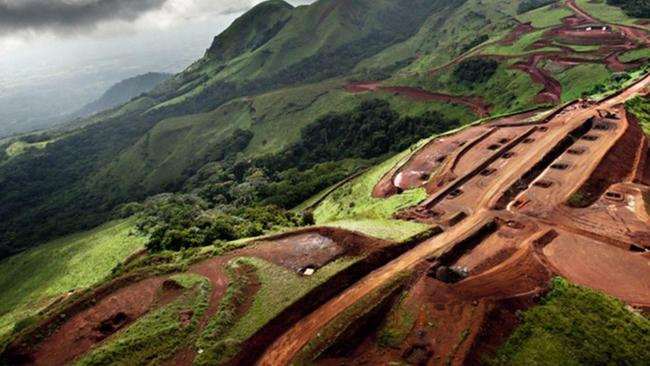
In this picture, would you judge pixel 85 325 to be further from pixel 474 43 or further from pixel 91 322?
pixel 474 43

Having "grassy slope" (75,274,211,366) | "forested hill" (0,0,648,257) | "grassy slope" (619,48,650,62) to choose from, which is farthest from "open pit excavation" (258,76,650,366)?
"grassy slope" (619,48,650,62)

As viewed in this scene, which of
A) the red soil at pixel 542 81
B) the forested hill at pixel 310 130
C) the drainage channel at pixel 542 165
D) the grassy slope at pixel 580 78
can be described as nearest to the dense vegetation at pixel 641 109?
the drainage channel at pixel 542 165

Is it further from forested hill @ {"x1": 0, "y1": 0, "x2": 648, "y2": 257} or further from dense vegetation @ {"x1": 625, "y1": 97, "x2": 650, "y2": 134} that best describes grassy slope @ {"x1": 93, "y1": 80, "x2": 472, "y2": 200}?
dense vegetation @ {"x1": 625, "y1": 97, "x2": 650, "y2": 134}

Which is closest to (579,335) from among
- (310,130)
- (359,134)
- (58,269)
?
(58,269)

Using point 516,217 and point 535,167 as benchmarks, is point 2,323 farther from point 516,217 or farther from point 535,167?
→ point 535,167

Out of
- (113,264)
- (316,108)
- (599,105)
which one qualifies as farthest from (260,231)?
(316,108)

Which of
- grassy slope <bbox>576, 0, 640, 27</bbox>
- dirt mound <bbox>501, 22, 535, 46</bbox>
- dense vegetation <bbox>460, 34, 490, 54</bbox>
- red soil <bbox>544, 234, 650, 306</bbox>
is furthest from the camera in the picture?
dense vegetation <bbox>460, 34, 490, 54</bbox>
